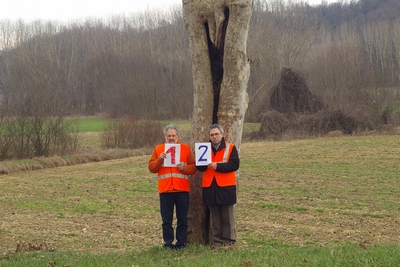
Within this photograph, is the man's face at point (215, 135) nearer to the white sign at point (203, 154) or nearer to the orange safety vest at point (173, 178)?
the white sign at point (203, 154)

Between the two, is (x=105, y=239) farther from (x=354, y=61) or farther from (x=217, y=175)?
(x=354, y=61)

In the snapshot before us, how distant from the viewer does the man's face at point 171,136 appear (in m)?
8.74

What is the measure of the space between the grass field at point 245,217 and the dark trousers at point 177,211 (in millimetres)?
269

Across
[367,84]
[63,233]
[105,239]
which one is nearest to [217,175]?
[105,239]

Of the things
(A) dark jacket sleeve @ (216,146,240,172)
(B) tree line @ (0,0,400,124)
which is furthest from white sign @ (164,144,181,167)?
(B) tree line @ (0,0,400,124)

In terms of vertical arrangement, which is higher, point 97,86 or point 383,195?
point 97,86

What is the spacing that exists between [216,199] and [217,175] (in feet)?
1.22

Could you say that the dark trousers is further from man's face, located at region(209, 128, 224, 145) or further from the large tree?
man's face, located at region(209, 128, 224, 145)

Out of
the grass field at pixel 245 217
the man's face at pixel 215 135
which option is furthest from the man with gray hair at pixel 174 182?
the man's face at pixel 215 135

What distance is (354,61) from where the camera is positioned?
6056 centimetres

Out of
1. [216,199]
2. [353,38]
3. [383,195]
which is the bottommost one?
[383,195]

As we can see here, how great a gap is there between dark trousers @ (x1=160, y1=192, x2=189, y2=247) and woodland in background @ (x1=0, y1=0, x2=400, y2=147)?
2621 centimetres

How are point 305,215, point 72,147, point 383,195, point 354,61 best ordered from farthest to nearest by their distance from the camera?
1. point 354,61
2. point 72,147
3. point 383,195
4. point 305,215

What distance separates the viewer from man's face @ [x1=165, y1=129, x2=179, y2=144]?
8.74 meters
